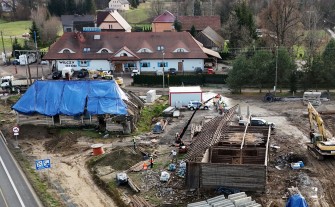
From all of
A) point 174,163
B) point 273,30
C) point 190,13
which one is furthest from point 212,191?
point 190,13

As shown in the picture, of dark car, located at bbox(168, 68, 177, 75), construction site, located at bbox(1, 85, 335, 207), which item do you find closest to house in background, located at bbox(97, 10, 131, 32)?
dark car, located at bbox(168, 68, 177, 75)

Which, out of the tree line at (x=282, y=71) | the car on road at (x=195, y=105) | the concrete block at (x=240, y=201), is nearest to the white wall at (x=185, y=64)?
the tree line at (x=282, y=71)

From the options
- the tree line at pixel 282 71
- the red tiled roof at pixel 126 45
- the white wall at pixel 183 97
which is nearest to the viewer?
the white wall at pixel 183 97

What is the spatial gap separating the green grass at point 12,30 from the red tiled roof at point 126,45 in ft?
87.5

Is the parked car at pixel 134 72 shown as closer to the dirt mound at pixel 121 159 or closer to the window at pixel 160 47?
the window at pixel 160 47

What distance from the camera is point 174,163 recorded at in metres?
30.3

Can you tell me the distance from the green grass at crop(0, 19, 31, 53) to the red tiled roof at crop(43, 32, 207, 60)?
26662 millimetres

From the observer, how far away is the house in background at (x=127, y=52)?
191ft

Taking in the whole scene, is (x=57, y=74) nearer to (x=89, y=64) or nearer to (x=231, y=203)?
(x=89, y=64)

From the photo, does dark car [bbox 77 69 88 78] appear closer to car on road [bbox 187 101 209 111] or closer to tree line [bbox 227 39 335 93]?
car on road [bbox 187 101 209 111]

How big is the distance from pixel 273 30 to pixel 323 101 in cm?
1930

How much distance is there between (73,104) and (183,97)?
12122mm

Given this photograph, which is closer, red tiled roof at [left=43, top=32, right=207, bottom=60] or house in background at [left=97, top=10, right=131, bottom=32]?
red tiled roof at [left=43, top=32, right=207, bottom=60]

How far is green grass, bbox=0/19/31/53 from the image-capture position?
286 ft
